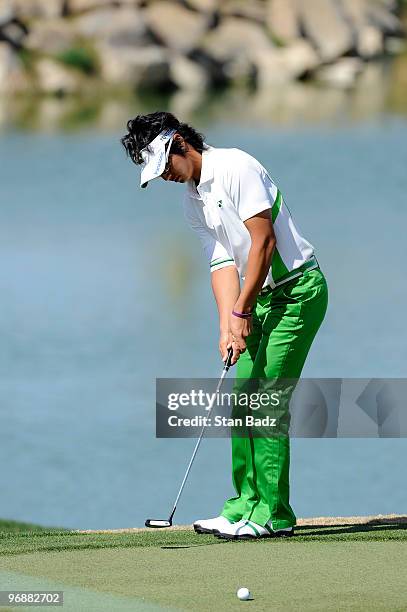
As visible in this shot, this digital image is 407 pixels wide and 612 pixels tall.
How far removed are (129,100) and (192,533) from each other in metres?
36.1

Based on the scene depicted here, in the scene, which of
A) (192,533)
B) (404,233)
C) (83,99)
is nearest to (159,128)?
(192,533)

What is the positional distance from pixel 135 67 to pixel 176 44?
80.2 inches

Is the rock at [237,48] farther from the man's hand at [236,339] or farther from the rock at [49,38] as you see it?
the man's hand at [236,339]

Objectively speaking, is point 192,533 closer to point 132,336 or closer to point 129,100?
point 132,336

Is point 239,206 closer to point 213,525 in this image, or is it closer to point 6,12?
point 213,525

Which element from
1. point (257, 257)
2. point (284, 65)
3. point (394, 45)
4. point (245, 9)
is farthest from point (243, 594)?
point (394, 45)

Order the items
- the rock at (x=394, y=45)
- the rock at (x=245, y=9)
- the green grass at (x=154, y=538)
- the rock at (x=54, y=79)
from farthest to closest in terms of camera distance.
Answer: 1. the rock at (x=394, y=45)
2. the rock at (x=245, y=9)
3. the rock at (x=54, y=79)
4. the green grass at (x=154, y=538)

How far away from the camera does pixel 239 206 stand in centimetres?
593

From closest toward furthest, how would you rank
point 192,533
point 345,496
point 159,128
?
point 159,128
point 192,533
point 345,496

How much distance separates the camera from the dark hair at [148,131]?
598 cm

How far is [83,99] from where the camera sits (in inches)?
1663

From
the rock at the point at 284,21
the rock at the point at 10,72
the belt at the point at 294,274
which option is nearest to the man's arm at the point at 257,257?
the belt at the point at 294,274

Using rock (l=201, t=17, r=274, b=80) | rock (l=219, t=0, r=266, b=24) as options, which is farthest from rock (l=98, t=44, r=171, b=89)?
rock (l=219, t=0, r=266, b=24)

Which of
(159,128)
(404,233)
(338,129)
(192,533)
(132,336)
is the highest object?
(338,129)
